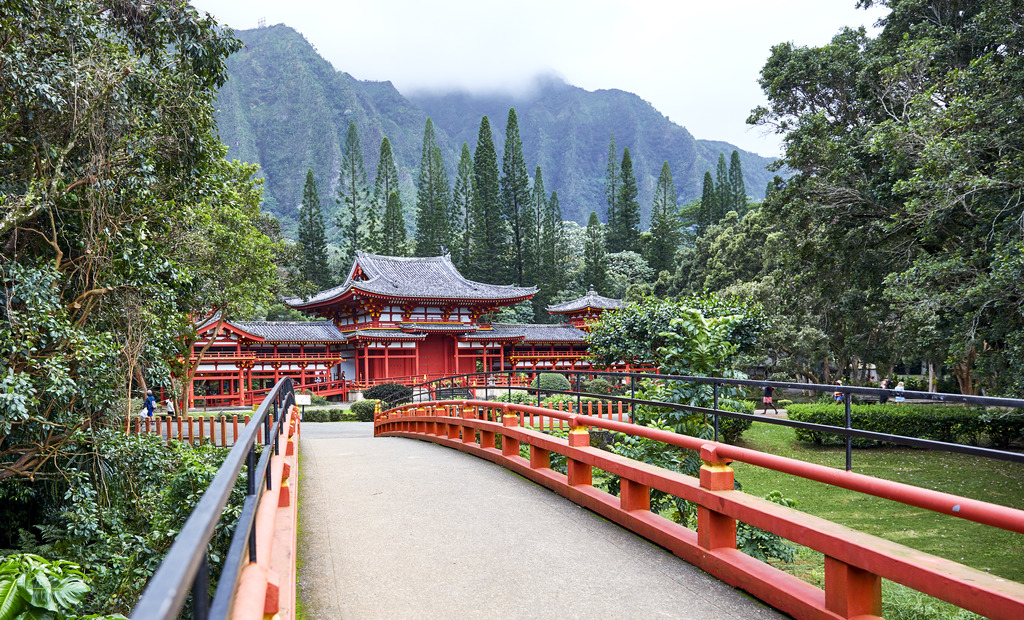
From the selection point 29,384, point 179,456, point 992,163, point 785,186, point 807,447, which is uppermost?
point 785,186

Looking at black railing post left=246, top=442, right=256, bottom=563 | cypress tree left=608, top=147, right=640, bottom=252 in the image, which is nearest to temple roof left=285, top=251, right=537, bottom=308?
cypress tree left=608, top=147, right=640, bottom=252

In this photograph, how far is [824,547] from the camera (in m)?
3.48

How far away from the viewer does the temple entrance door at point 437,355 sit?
39.1 m

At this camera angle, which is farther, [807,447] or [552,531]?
[807,447]

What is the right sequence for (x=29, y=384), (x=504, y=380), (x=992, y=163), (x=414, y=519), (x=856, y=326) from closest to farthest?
1. (x=414, y=519)
2. (x=29, y=384)
3. (x=992, y=163)
4. (x=856, y=326)
5. (x=504, y=380)

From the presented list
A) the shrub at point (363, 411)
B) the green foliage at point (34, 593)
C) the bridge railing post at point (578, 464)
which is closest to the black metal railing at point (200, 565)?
the green foliage at point (34, 593)

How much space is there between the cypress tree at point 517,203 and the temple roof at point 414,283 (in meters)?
16.9

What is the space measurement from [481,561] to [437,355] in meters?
35.3

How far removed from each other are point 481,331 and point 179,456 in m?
29.6

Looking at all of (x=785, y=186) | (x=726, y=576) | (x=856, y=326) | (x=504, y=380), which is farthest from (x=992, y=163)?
(x=504, y=380)

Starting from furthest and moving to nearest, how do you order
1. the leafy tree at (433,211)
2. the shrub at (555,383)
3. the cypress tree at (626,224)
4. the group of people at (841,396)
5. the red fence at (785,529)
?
the cypress tree at (626,224)
the leafy tree at (433,211)
the shrub at (555,383)
the group of people at (841,396)
the red fence at (785,529)

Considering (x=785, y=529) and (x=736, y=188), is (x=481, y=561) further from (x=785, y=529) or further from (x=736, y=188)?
(x=736, y=188)

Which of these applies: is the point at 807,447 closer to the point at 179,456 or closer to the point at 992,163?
the point at 992,163

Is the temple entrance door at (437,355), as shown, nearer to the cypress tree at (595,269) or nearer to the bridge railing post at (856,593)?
the cypress tree at (595,269)
